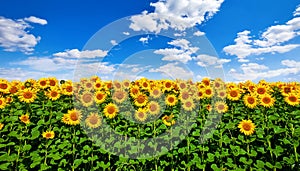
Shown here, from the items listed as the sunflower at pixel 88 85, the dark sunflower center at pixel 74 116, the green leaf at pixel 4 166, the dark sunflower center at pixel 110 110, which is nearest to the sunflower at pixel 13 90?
the sunflower at pixel 88 85

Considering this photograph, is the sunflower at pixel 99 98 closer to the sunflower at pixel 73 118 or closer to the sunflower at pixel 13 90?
the sunflower at pixel 73 118

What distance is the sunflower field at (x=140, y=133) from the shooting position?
6238mm

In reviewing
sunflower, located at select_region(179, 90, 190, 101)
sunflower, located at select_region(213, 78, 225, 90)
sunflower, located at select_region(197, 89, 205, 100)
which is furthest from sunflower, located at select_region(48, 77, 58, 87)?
sunflower, located at select_region(213, 78, 225, 90)

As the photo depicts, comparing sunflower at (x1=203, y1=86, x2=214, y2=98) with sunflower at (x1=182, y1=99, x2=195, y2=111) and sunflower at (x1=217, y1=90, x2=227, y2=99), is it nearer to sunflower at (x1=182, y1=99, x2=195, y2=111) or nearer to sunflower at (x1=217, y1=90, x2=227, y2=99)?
sunflower at (x1=217, y1=90, x2=227, y2=99)

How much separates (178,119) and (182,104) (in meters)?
0.86

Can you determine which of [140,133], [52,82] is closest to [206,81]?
[140,133]

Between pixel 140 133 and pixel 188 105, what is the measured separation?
1.66m

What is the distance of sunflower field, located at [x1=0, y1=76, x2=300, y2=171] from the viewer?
624 centimetres

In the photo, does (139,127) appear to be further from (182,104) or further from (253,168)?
(253,168)

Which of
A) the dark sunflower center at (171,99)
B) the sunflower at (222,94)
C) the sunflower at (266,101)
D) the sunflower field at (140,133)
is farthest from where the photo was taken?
the sunflower at (222,94)

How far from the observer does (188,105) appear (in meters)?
7.46

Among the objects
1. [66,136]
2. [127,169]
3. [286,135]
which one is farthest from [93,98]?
[286,135]

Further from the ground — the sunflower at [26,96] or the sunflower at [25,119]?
the sunflower at [26,96]

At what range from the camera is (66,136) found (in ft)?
20.9
